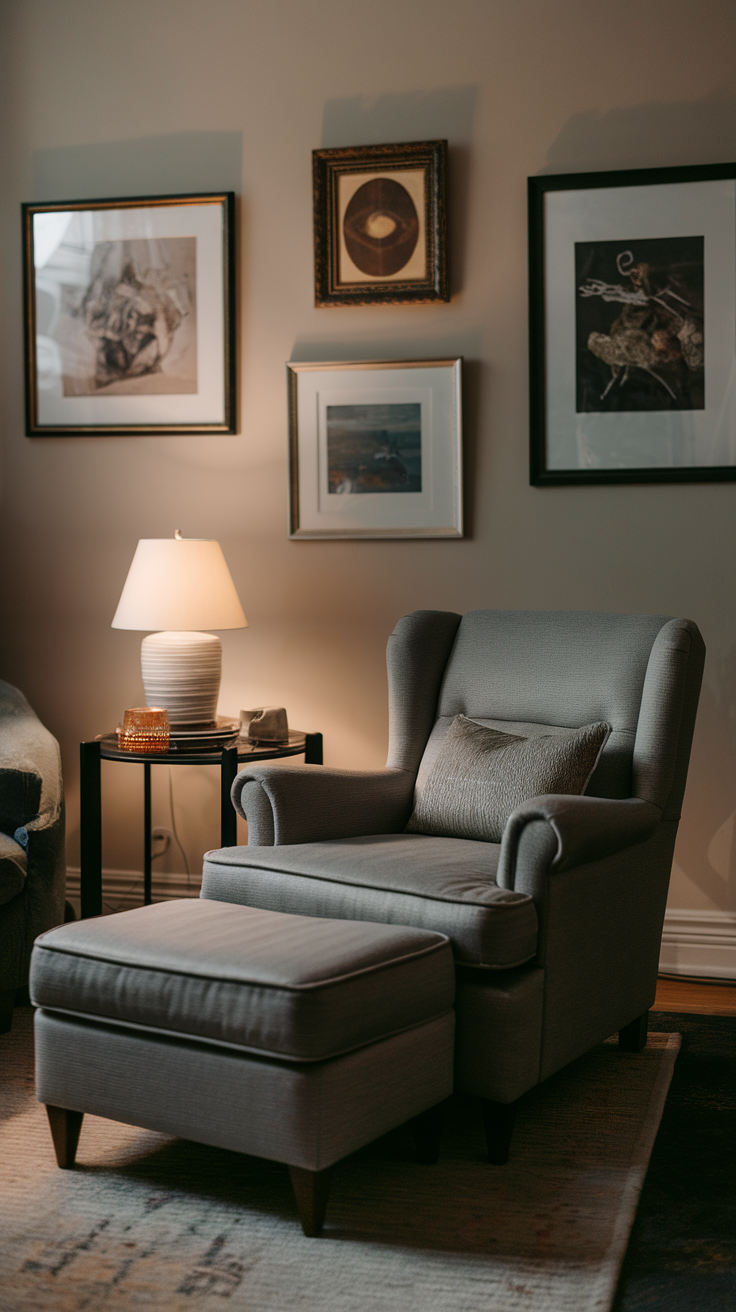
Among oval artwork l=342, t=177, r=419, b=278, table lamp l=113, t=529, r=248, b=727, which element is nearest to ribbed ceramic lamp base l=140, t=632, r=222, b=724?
table lamp l=113, t=529, r=248, b=727

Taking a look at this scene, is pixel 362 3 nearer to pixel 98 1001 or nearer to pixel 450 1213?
pixel 98 1001

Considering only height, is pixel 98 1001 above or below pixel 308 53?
below

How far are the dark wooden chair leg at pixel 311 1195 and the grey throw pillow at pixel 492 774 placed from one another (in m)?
0.84

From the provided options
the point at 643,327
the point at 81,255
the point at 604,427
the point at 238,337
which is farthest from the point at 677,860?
the point at 81,255

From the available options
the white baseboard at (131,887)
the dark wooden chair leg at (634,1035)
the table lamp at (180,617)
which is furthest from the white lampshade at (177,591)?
the dark wooden chair leg at (634,1035)

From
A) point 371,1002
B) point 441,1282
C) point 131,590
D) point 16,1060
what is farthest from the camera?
point 131,590

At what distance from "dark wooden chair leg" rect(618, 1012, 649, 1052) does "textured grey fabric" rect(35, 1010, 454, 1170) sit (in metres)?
0.71

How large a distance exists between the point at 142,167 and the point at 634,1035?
281 cm

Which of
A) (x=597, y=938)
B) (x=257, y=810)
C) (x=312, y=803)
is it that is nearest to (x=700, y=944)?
(x=597, y=938)

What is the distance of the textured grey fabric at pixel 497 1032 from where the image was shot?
2020mm

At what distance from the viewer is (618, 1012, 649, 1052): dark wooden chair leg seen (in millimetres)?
2576

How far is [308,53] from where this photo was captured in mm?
3375

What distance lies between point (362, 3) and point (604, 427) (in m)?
1.41

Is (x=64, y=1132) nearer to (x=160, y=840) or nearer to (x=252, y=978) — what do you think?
(x=252, y=978)
